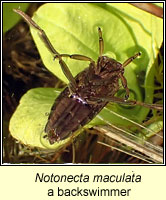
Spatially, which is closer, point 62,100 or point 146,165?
point 62,100

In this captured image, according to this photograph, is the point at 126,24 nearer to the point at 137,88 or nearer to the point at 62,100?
the point at 137,88

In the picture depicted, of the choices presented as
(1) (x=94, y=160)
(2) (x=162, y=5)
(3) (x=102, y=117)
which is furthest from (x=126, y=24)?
(1) (x=94, y=160)

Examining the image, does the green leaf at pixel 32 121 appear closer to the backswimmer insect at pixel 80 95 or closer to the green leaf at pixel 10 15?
the backswimmer insect at pixel 80 95

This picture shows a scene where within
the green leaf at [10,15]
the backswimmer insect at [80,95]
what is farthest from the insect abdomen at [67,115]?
the green leaf at [10,15]

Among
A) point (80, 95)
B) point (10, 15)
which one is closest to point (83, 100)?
point (80, 95)

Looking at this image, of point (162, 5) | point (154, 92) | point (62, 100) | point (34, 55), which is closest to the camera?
point (62, 100)

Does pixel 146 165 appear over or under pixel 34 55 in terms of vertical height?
under

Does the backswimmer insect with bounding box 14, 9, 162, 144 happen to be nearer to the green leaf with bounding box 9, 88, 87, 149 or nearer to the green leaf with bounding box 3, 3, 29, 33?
the green leaf with bounding box 9, 88, 87, 149

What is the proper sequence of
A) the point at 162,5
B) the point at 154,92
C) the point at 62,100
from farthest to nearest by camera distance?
the point at 154,92
the point at 162,5
the point at 62,100
